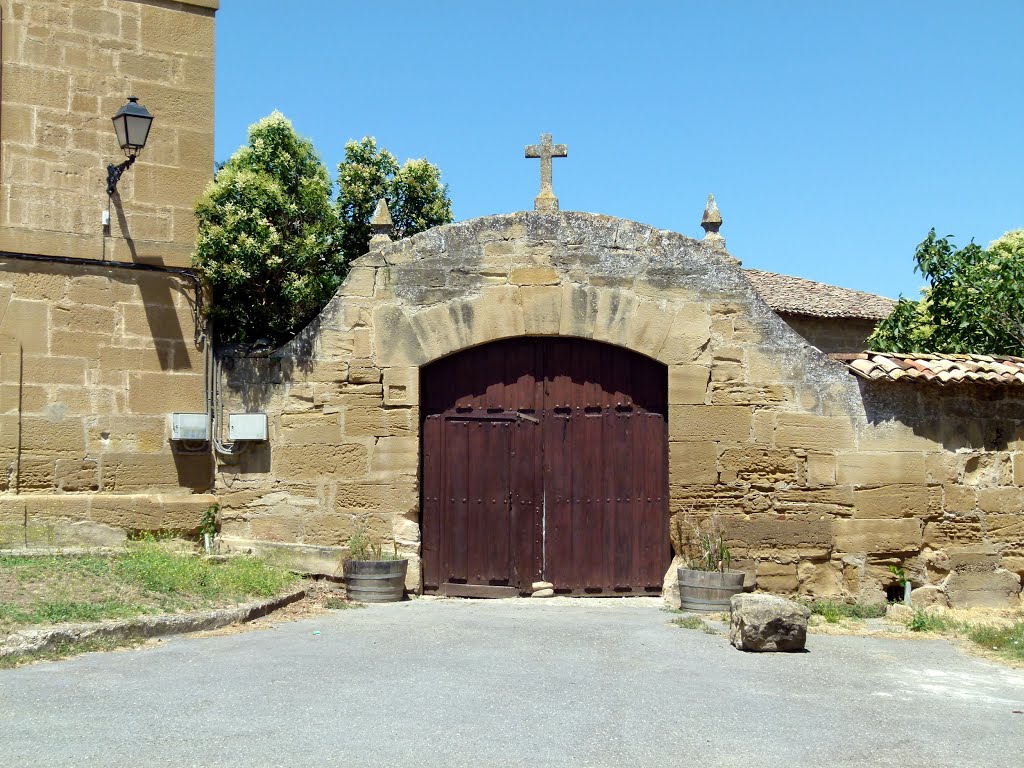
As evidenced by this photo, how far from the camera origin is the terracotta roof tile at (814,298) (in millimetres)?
20094

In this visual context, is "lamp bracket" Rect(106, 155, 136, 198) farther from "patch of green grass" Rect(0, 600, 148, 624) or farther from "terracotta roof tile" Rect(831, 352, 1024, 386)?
"terracotta roof tile" Rect(831, 352, 1024, 386)

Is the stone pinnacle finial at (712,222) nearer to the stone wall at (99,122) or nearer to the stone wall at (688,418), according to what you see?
the stone wall at (688,418)

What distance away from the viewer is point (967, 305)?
11344mm

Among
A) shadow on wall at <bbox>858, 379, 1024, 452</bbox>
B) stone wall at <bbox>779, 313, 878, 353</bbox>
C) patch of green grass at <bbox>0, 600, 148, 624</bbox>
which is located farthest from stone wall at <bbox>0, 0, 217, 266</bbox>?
stone wall at <bbox>779, 313, 878, 353</bbox>

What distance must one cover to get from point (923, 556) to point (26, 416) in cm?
775

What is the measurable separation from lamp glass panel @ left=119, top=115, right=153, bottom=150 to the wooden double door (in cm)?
310

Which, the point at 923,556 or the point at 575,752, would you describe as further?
the point at 923,556

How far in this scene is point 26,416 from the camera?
9.12 meters

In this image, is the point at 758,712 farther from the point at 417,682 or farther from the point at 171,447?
the point at 171,447

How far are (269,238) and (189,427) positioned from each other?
5.91 feet

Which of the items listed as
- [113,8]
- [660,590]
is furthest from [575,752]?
[113,8]

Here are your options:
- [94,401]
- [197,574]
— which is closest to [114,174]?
[94,401]

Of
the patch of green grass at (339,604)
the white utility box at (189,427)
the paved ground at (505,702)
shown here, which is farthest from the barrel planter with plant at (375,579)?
the white utility box at (189,427)

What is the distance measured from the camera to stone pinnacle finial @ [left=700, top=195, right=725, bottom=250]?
9.68 metres
